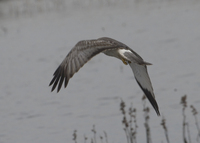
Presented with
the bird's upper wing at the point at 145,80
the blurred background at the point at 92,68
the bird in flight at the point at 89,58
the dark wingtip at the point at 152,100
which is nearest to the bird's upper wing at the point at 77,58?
the bird in flight at the point at 89,58

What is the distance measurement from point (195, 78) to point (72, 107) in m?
2.78

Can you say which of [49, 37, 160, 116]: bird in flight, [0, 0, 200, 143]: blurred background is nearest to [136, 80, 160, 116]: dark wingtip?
[49, 37, 160, 116]: bird in flight

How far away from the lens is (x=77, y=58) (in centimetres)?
597

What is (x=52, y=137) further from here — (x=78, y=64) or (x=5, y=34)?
(x=5, y=34)

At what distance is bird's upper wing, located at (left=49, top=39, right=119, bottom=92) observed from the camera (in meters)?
5.80

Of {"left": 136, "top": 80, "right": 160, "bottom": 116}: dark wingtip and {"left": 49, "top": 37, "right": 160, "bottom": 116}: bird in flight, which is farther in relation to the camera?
{"left": 136, "top": 80, "right": 160, "bottom": 116}: dark wingtip

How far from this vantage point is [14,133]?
9.23 meters

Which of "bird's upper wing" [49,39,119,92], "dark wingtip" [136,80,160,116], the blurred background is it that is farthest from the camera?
the blurred background

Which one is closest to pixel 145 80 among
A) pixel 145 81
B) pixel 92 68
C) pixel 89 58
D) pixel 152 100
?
pixel 145 81

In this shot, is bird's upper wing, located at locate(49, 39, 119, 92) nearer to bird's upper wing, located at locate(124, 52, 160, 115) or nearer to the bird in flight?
the bird in flight

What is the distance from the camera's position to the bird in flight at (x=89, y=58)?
5.81 meters

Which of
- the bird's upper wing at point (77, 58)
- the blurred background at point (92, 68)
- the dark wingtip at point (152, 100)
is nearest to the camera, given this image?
the bird's upper wing at point (77, 58)

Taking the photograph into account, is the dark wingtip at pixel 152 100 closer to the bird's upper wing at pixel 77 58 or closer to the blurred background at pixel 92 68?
the bird's upper wing at pixel 77 58

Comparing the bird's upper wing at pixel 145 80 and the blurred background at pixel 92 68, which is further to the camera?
the blurred background at pixel 92 68
